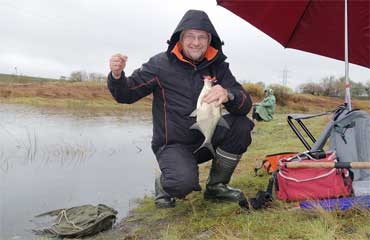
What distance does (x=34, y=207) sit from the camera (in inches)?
190

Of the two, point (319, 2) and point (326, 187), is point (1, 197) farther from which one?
point (319, 2)

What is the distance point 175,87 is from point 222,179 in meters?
1.11

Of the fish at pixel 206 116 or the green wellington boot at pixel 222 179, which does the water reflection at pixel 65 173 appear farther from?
the fish at pixel 206 116

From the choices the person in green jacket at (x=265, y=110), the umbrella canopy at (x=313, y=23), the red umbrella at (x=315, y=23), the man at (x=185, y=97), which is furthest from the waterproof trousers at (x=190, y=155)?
the person in green jacket at (x=265, y=110)

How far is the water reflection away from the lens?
489cm

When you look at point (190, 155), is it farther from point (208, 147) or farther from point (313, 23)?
point (313, 23)

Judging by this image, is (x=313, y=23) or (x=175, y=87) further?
(x=313, y=23)

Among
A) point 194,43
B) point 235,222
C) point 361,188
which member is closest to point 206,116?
point 194,43

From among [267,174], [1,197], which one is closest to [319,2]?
[267,174]

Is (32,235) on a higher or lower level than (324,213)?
lower

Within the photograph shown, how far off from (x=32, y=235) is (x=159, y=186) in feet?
4.33

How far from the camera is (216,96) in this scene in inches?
155

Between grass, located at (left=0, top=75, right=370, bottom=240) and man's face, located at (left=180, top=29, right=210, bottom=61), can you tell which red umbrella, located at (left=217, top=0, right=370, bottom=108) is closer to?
man's face, located at (left=180, top=29, right=210, bottom=61)

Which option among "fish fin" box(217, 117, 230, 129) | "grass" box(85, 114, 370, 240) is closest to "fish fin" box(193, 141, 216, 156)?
"fish fin" box(217, 117, 230, 129)
